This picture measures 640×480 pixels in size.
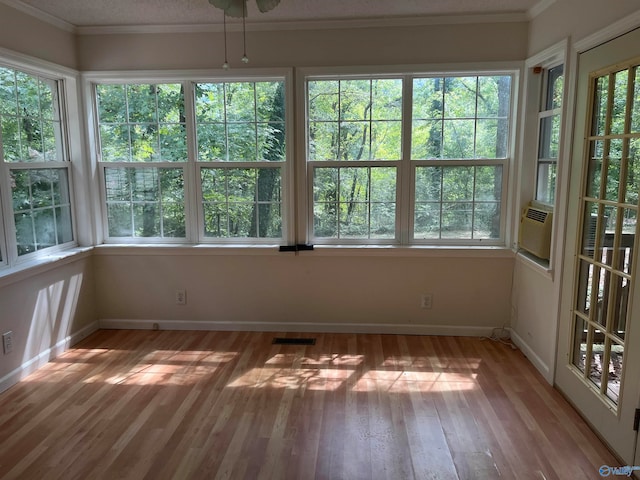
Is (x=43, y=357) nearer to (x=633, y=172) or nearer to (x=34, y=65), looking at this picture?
(x=34, y=65)

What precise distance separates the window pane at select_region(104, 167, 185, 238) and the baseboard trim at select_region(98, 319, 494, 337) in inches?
30.7

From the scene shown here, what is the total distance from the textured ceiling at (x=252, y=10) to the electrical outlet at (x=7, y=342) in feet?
7.08

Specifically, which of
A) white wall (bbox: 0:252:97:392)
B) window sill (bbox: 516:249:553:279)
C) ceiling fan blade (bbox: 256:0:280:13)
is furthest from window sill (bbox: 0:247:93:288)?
window sill (bbox: 516:249:553:279)

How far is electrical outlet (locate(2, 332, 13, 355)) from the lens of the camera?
9.44 feet

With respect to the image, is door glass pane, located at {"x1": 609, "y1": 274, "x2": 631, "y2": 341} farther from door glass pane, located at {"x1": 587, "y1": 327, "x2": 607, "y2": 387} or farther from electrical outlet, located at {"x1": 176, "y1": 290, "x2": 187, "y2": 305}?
electrical outlet, located at {"x1": 176, "y1": 290, "x2": 187, "y2": 305}

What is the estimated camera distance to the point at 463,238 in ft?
12.1

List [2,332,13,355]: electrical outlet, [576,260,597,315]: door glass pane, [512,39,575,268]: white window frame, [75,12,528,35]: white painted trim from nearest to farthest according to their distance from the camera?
[576,260,597,315]: door glass pane, [512,39,575,268]: white window frame, [2,332,13,355]: electrical outlet, [75,12,528,35]: white painted trim

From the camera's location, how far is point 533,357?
10.5 feet

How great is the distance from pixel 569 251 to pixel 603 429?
98cm

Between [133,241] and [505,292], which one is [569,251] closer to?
[505,292]

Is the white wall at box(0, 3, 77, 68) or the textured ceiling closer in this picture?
the white wall at box(0, 3, 77, 68)

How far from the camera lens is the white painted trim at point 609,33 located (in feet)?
6.75

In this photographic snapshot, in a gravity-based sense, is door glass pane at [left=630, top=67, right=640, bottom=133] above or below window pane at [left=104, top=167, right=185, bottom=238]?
above

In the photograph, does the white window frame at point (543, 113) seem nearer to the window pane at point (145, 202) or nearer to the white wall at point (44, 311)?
the window pane at point (145, 202)
